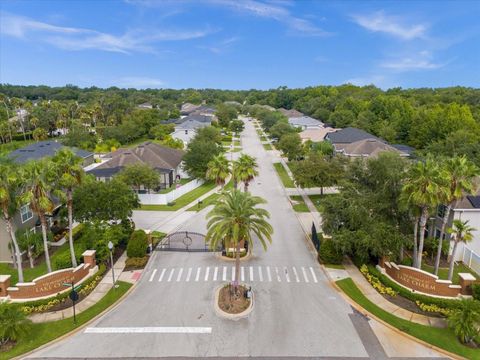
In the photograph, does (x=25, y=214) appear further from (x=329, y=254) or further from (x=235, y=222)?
(x=329, y=254)

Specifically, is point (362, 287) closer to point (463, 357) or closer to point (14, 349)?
point (463, 357)

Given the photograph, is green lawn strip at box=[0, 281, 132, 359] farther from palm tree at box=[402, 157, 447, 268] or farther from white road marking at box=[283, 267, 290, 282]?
palm tree at box=[402, 157, 447, 268]

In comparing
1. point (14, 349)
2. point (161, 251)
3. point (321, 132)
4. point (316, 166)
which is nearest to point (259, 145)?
point (321, 132)

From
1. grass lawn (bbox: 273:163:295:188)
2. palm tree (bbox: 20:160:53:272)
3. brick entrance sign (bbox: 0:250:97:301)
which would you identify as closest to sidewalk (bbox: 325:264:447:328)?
brick entrance sign (bbox: 0:250:97:301)

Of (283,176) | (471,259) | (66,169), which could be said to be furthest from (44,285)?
(283,176)

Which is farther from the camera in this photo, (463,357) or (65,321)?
(65,321)

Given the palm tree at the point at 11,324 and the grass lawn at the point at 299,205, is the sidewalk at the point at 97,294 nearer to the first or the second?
the palm tree at the point at 11,324

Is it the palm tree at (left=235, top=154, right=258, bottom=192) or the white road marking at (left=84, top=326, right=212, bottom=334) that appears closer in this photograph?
the white road marking at (left=84, top=326, right=212, bottom=334)

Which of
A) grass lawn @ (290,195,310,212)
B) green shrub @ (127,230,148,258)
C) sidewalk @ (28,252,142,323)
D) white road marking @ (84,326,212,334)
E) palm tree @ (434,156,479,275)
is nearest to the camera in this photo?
white road marking @ (84,326,212,334)
